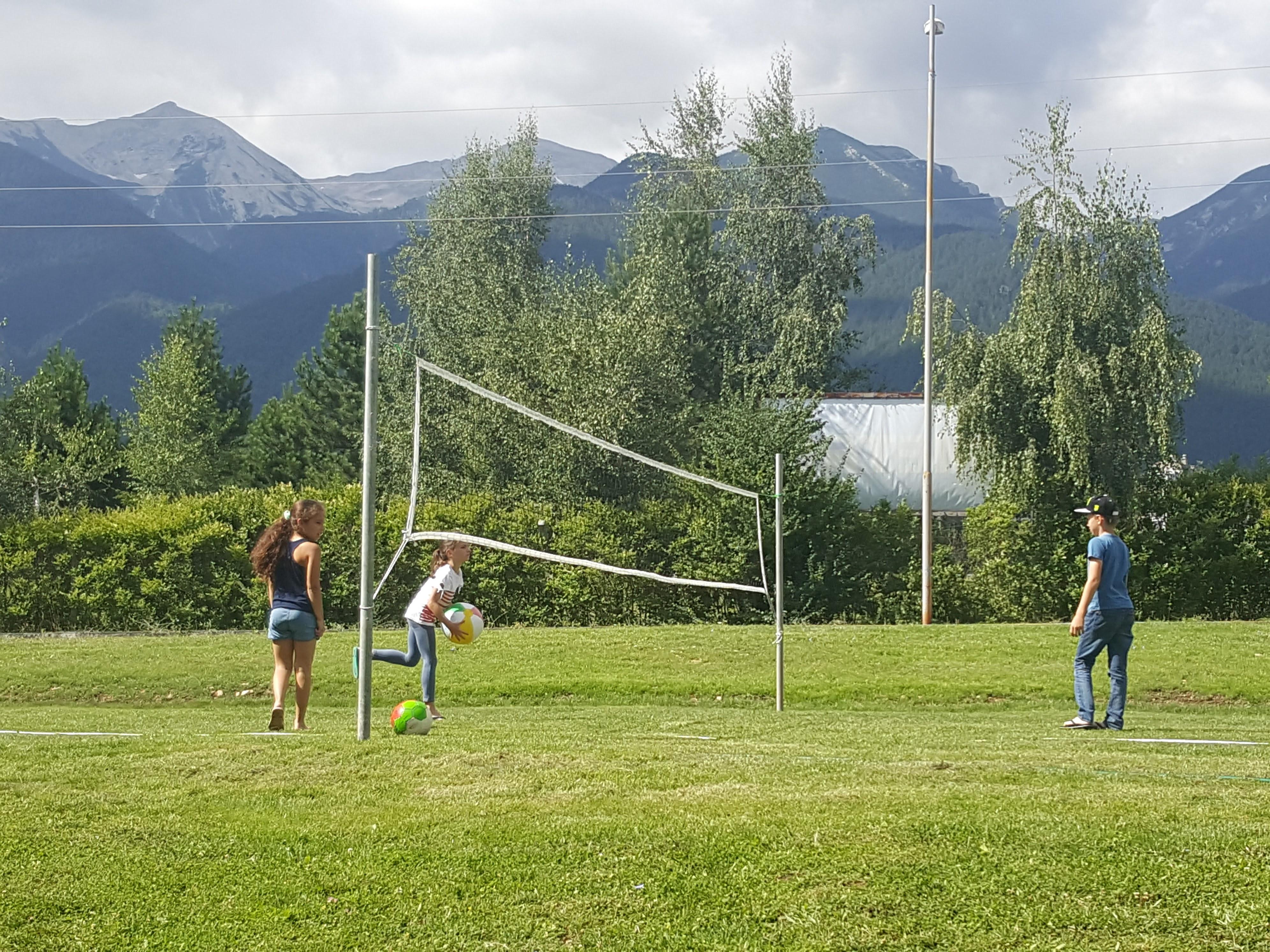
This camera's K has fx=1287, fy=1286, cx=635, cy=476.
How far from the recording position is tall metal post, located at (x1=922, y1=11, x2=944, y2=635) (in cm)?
2533

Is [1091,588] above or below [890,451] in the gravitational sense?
below

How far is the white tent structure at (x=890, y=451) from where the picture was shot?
108 feet

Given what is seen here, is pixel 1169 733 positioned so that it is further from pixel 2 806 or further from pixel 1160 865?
pixel 2 806

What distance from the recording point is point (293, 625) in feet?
35.8

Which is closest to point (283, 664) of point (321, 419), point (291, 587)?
point (291, 587)

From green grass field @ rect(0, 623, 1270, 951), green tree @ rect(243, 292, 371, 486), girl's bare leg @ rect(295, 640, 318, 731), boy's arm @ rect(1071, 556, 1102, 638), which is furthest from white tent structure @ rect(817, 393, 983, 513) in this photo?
green tree @ rect(243, 292, 371, 486)

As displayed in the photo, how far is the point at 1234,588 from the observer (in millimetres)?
24781

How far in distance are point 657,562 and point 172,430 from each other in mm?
27900

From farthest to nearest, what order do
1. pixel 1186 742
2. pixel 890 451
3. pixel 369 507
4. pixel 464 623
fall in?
pixel 890 451, pixel 464 623, pixel 1186 742, pixel 369 507

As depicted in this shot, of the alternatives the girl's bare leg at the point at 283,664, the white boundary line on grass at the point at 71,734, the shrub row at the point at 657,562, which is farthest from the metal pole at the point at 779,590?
the shrub row at the point at 657,562

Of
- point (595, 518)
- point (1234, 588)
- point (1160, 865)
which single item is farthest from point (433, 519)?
point (1160, 865)

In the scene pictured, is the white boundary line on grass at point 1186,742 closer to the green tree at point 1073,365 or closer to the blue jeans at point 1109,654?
the blue jeans at point 1109,654

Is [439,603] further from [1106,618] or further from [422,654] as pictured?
[1106,618]

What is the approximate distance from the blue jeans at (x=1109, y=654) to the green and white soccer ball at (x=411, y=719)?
5.62 metres
